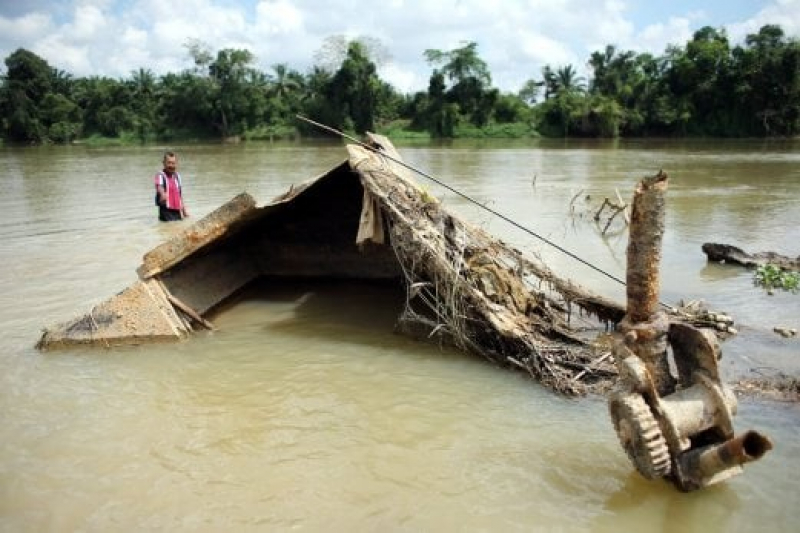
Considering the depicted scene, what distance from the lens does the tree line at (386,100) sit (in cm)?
5472

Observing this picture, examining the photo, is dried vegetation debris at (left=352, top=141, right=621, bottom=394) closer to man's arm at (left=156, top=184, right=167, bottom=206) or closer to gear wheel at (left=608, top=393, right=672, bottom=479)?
gear wheel at (left=608, top=393, right=672, bottom=479)

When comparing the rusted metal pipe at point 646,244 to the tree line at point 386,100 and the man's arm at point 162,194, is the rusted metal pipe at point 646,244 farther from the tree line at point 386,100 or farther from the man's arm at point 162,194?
the tree line at point 386,100

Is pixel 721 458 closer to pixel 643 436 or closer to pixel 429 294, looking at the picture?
pixel 643 436

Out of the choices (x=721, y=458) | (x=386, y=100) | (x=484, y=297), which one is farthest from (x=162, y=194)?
Result: (x=386, y=100)

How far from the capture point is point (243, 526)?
3.64 metres

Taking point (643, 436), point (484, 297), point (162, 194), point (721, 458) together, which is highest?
point (162, 194)

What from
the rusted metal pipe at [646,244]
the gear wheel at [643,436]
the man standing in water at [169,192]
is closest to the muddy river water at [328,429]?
the gear wheel at [643,436]

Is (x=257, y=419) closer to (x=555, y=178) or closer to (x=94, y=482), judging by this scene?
(x=94, y=482)

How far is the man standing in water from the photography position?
11.9 meters

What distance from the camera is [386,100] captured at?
74750 millimetres

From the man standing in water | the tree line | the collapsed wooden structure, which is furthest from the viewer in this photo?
the tree line

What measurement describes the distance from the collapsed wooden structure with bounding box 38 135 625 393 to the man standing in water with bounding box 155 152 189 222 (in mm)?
4696

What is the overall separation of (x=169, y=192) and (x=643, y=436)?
1110 cm

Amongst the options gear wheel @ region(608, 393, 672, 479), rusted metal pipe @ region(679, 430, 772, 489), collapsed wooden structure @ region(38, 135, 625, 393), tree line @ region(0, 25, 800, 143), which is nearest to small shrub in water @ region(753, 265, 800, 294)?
collapsed wooden structure @ region(38, 135, 625, 393)
